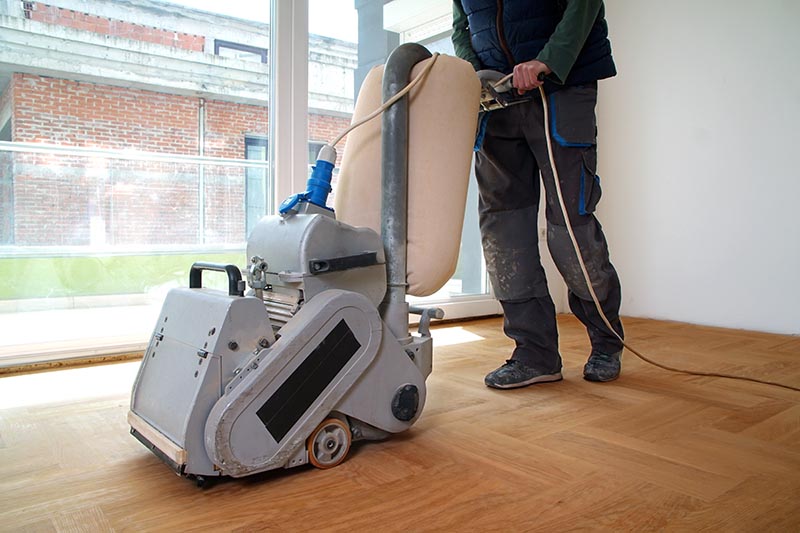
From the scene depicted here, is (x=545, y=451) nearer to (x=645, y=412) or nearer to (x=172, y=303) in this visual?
(x=645, y=412)

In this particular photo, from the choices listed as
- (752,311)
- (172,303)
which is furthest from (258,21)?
(752,311)

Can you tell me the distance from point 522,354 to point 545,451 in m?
Answer: 0.54

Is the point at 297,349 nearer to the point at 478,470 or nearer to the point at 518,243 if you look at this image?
the point at 478,470

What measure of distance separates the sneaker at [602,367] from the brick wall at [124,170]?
3.80ft

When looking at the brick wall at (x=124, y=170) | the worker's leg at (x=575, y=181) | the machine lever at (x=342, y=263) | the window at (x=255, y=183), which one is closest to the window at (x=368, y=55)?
the brick wall at (x=124, y=170)

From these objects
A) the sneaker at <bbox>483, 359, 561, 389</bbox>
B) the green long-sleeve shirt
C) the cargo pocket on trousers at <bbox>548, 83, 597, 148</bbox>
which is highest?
Result: the green long-sleeve shirt

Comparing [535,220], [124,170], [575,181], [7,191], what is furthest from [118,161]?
[575,181]

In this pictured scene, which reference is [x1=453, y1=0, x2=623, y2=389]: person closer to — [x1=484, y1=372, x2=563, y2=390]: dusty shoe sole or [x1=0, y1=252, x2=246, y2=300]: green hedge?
[x1=484, y1=372, x2=563, y2=390]: dusty shoe sole

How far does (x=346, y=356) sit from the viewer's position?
103 centimetres

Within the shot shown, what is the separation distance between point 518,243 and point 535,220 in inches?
3.2

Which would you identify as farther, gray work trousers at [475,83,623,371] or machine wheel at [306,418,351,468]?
gray work trousers at [475,83,623,371]

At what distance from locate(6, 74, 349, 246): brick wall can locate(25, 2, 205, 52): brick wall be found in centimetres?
19

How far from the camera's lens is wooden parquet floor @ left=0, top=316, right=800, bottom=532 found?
864 mm

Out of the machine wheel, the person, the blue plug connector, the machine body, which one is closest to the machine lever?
the machine body
